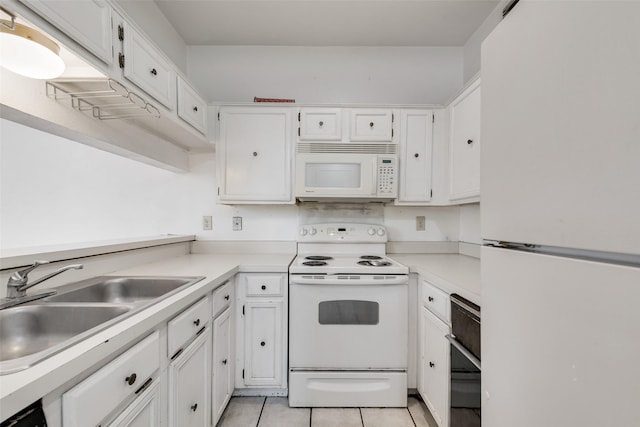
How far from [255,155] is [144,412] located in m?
1.64

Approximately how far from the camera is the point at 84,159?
227cm

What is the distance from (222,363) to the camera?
5.10 ft

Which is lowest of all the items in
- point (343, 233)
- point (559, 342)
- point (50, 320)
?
point (50, 320)

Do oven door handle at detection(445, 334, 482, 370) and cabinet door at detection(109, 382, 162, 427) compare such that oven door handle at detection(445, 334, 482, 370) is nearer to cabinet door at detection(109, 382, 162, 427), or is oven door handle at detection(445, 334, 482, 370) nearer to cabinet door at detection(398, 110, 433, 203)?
cabinet door at detection(398, 110, 433, 203)

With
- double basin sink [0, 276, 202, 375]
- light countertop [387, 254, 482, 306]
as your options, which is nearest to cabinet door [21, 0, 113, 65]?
double basin sink [0, 276, 202, 375]

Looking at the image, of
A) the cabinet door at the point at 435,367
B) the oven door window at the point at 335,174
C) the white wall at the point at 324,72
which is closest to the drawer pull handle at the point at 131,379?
the cabinet door at the point at 435,367

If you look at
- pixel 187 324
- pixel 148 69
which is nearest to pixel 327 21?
pixel 148 69

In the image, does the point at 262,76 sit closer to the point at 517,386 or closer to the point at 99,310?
the point at 99,310

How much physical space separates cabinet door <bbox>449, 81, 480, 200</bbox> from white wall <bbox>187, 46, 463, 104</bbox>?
0.65m

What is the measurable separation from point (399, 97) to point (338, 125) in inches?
29.8

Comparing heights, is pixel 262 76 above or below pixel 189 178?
above

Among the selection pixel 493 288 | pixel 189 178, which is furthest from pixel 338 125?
pixel 493 288

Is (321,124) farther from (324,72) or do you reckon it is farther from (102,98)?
(102,98)

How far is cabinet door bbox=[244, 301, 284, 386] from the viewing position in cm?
176
